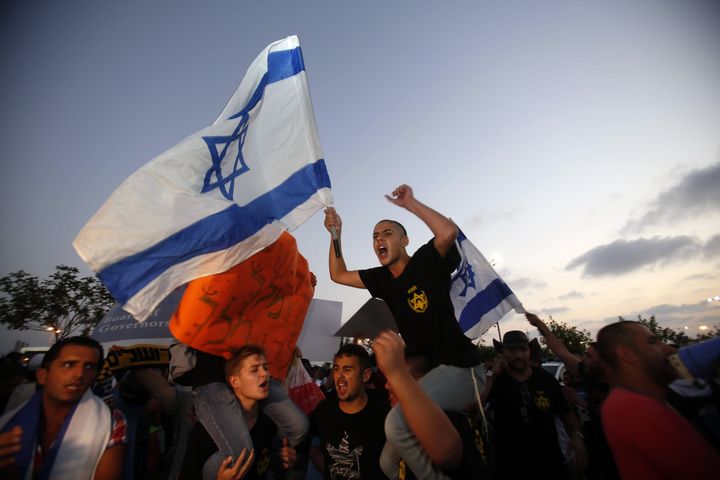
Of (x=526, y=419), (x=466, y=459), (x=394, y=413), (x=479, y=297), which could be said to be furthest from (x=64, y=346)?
(x=479, y=297)

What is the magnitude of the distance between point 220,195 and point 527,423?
4.29 m

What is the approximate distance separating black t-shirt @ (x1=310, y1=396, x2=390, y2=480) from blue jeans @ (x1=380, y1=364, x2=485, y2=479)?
814mm

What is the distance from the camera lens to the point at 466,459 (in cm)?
191

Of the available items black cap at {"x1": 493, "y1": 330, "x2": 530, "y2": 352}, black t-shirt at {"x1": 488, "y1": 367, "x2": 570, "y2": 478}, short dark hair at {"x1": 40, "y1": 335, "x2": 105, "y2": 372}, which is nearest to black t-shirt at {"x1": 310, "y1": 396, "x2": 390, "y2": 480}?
black t-shirt at {"x1": 488, "y1": 367, "x2": 570, "y2": 478}

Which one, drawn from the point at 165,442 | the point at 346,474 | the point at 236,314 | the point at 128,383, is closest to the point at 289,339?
the point at 236,314

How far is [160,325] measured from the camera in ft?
15.9

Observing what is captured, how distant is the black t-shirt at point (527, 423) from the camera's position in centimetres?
395

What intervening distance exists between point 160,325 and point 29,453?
8.50 ft

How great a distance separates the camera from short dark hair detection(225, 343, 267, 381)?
10.5ft

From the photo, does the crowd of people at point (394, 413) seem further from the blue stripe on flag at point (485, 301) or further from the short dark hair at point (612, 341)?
the blue stripe on flag at point (485, 301)

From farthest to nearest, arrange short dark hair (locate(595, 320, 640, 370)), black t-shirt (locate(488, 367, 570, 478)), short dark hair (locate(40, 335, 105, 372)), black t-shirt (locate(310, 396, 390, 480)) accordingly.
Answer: black t-shirt (locate(488, 367, 570, 478)) < black t-shirt (locate(310, 396, 390, 480)) < short dark hair (locate(40, 335, 105, 372)) < short dark hair (locate(595, 320, 640, 370))

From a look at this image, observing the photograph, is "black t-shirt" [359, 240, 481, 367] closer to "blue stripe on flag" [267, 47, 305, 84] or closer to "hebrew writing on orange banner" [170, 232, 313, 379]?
"hebrew writing on orange banner" [170, 232, 313, 379]

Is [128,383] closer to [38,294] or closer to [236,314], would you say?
[236,314]

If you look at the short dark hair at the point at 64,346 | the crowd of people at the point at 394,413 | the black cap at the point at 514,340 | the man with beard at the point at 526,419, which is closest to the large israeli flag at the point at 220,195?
the short dark hair at the point at 64,346
